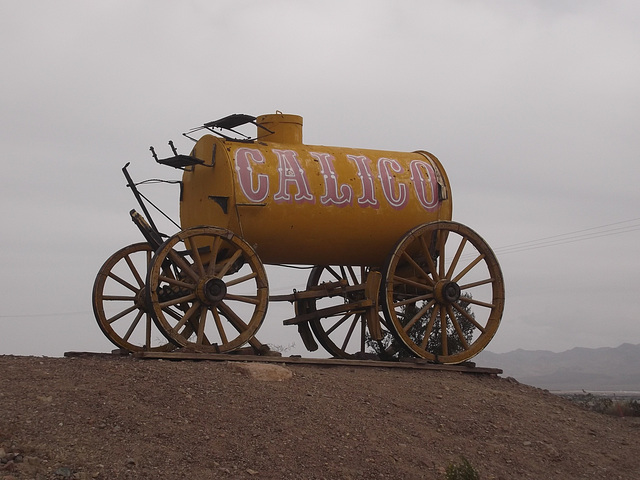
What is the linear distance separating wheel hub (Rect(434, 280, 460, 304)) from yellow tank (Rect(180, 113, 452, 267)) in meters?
0.91

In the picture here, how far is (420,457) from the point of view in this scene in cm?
980

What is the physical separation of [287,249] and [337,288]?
1.42m

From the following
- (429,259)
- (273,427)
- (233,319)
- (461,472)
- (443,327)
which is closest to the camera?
(461,472)

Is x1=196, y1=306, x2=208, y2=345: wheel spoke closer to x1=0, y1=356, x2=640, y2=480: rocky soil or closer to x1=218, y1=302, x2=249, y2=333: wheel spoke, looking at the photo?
x1=218, y1=302, x2=249, y2=333: wheel spoke

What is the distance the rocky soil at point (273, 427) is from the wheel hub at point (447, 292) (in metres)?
1.47

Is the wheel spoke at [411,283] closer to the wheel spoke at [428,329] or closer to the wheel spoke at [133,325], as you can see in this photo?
the wheel spoke at [428,329]

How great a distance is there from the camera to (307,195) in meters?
13.4

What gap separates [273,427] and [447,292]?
488 cm

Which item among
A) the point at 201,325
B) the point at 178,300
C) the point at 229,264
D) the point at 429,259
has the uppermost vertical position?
the point at 429,259

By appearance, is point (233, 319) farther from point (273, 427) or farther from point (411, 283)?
point (273, 427)

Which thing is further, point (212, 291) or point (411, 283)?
point (411, 283)

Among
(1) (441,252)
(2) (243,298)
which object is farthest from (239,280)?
(1) (441,252)

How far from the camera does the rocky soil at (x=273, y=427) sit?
8500 millimetres

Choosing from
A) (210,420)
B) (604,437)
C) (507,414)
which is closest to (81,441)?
(210,420)
